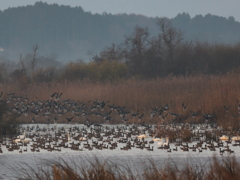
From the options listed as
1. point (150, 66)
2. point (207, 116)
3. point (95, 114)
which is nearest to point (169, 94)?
point (95, 114)

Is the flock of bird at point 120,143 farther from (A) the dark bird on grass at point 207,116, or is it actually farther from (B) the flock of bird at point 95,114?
(B) the flock of bird at point 95,114

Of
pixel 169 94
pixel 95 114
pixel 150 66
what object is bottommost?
pixel 95 114

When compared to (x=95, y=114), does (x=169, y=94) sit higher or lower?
higher

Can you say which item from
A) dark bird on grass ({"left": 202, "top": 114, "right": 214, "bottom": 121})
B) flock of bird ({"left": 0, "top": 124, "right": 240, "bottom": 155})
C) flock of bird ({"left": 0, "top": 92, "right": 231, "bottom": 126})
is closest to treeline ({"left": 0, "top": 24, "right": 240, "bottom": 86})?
flock of bird ({"left": 0, "top": 92, "right": 231, "bottom": 126})

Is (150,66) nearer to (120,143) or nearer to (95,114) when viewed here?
(95,114)

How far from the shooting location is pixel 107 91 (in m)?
23.9

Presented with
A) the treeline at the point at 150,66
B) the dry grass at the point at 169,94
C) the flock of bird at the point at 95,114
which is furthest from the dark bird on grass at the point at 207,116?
the treeline at the point at 150,66

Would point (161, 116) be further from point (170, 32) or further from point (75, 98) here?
point (170, 32)

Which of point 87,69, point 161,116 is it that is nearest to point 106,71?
point 87,69

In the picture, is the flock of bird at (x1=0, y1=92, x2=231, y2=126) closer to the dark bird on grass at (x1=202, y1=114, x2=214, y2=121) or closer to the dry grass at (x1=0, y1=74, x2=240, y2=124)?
the dark bird on grass at (x1=202, y1=114, x2=214, y2=121)

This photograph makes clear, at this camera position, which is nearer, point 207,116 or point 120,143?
point 120,143

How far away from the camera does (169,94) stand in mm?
21828

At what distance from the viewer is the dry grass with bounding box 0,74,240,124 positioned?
17.9m

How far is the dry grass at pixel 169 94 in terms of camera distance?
17859 millimetres
